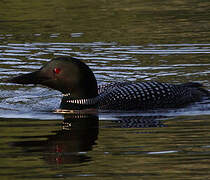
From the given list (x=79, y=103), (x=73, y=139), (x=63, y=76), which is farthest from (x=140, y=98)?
(x=73, y=139)

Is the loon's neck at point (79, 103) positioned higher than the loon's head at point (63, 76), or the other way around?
the loon's head at point (63, 76)

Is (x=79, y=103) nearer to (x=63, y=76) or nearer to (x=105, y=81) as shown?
(x=63, y=76)

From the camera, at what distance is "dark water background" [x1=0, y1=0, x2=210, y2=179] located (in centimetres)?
606

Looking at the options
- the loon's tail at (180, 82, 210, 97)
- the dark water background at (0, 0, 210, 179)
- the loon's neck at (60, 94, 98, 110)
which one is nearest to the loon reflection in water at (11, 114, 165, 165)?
the dark water background at (0, 0, 210, 179)

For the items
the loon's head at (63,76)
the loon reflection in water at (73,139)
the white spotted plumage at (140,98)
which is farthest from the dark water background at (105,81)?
the loon's head at (63,76)

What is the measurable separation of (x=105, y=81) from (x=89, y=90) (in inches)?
79.8

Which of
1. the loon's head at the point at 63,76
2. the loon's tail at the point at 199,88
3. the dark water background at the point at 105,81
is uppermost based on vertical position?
the loon's head at the point at 63,76

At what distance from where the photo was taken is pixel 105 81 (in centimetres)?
1042

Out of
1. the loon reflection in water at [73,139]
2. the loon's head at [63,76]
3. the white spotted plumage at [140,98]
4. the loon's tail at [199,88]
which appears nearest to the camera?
the loon reflection in water at [73,139]

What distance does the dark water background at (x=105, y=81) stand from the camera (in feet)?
19.9

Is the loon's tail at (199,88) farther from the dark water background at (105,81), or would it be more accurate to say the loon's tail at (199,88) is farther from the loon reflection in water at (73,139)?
the loon reflection in water at (73,139)

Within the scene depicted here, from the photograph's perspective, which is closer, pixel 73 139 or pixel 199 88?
pixel 73 139

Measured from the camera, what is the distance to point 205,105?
851 centimetres

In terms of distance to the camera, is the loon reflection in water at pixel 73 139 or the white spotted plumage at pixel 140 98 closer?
the loon reflection in water at pixel 73 139
